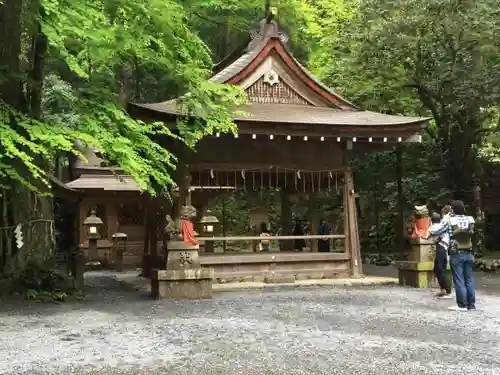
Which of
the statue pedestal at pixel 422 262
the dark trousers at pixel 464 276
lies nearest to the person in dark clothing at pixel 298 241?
the statue pedestal at pixel 422 262

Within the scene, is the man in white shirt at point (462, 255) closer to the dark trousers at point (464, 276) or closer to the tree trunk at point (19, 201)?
the dark trousers at point (464, 276)

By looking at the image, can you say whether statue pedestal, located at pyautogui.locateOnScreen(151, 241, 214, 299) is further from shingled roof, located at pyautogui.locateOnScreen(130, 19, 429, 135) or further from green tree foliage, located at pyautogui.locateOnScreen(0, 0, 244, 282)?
shingled roof, located at pyautogui.locateOnScreen(130, 19, 429, 135)

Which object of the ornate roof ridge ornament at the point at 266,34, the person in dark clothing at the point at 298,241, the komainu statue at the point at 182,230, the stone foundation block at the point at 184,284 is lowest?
the stone foundation block at the point at 184,284

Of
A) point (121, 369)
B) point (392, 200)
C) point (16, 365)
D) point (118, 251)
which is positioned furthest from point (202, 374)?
point (392, 200)

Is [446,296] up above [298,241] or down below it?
below

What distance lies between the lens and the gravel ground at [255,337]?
532cm

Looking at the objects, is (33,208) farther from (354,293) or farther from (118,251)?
(118,251)

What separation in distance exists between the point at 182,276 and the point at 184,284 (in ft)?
0.52

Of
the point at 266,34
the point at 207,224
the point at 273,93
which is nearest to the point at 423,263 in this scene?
the point at 273,93

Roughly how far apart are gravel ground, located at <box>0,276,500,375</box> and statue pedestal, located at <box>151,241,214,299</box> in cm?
34

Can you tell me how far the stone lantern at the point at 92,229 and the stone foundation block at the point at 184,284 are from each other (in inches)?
381

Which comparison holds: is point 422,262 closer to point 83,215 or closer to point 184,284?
point 184,284

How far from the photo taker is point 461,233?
8500mm

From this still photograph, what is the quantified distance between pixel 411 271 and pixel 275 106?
4893 millimetres
